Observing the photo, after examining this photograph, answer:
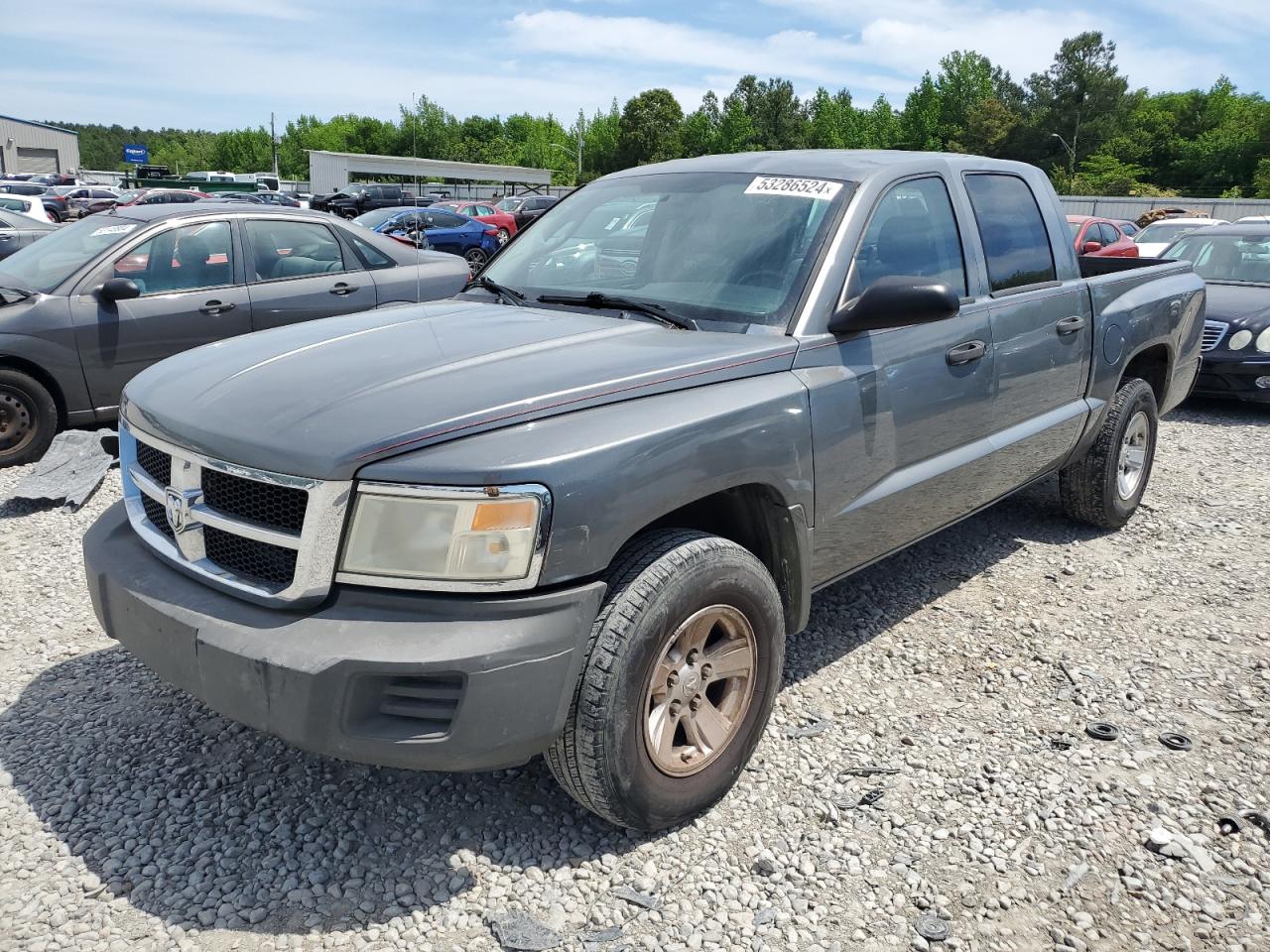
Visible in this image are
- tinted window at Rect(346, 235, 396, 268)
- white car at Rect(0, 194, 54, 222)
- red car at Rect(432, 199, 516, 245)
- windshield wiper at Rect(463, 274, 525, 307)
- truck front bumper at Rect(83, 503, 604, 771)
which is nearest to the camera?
truck front bumper at Rect(83, 503, 604, 771)

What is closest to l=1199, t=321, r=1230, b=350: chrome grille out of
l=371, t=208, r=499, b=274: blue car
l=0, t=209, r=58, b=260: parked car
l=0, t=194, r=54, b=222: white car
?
l=0, t=209, r=58, b=260: parked car

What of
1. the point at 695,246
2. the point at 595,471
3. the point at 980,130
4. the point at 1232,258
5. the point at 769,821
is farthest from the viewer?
the point at 980,130

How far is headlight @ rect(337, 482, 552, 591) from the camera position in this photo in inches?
88.5

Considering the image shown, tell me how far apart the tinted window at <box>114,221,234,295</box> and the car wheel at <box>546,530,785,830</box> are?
5471 mm

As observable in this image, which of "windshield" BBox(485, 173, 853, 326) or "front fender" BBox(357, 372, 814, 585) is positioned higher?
"windshield" BBox(485, 173, 853, 326)

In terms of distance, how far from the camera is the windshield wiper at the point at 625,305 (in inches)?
125

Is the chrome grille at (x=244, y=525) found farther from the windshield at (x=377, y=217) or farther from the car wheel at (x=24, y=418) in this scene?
the windshield at (x=377, y=217)

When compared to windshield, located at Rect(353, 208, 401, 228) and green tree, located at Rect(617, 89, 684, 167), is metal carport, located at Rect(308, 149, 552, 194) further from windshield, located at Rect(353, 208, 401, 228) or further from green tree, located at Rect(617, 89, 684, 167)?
windshield, located at Rect(353, 208, 401, 228)

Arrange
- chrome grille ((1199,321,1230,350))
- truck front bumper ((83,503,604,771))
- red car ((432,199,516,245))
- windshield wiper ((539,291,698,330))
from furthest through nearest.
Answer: red car ((432,199,516,245)) → chrome grille ((1199,321,1230,350)) → windshield wiper ((539,291,698,330)) → truck front bumper ((83,503,604,771))

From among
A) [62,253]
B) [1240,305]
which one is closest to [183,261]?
[62,253]

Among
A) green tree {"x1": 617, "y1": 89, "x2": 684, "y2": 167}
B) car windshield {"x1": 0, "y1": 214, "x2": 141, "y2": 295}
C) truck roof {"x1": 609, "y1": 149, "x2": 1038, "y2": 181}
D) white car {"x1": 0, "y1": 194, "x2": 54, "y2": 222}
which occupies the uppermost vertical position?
green tree {"x1": 617, "y1": 89, "x2": 684, "y2": 167}

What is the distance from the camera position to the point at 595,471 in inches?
92.7

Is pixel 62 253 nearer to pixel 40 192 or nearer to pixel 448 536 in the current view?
pixel 448 536

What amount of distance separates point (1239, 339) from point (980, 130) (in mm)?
80967
